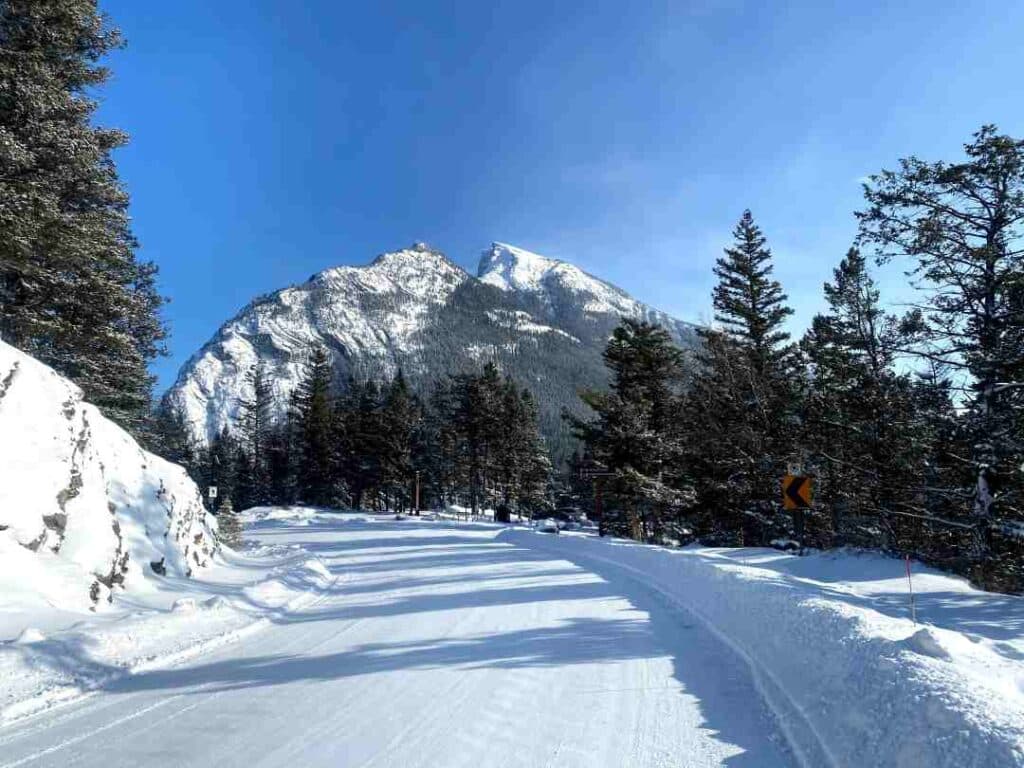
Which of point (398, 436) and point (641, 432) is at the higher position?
point (398, 436)

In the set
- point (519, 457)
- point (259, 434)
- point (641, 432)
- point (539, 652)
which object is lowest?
point (539, 652)

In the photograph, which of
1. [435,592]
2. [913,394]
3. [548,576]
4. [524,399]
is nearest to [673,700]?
[435,592]

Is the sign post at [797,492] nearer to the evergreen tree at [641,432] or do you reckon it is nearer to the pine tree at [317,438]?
the evergreen tree at [641,432]

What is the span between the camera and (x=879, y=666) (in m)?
5.00

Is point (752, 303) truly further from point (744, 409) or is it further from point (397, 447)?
point (397, 447)

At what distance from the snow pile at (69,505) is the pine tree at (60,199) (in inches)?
169

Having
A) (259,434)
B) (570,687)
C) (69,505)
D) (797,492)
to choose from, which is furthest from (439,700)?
(259,434)

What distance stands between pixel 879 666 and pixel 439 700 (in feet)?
12.5

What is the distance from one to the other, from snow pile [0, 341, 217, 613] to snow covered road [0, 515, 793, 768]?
10.7ft

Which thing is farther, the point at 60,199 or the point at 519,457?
the point at 519,457

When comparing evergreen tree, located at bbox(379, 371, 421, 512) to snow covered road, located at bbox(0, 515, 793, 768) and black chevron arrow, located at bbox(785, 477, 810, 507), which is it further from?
snow covered road, located at bbox(0, 515, 793, 768)

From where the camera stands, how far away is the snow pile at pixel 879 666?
3.75 m

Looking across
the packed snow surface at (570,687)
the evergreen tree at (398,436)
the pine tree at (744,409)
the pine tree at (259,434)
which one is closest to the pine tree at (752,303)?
the pine tree at (744,409)

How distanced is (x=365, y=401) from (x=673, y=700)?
59.3 meters
